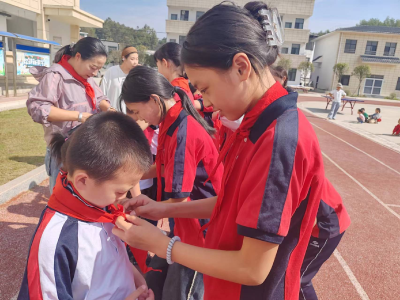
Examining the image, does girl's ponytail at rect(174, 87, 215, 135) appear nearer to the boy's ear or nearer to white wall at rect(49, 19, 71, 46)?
the boy's ear

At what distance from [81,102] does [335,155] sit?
7.17m

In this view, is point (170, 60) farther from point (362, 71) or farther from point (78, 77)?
point (362, 71)

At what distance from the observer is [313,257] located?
6.15 feet

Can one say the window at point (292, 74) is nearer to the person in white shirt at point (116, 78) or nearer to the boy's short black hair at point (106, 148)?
the person in white shirt at point (116, 78)

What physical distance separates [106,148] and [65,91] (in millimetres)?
2017

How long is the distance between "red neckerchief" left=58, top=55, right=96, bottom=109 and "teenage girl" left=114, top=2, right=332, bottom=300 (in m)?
2.27

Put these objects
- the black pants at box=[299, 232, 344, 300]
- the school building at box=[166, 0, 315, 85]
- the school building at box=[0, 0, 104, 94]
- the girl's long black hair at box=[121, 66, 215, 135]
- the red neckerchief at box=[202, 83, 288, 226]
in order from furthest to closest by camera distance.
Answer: the school building at box=[166, 0, 315, 85], the school building at box=[0, 0, 104, 94], the girl's long black hair at box=[121, 66, 215, 135], the black pants at box=[299, 232, 344, 300], the red neckerchief at box=[202, 83, 288, 226]

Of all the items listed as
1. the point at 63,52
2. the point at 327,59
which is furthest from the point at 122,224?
the point at 327,59

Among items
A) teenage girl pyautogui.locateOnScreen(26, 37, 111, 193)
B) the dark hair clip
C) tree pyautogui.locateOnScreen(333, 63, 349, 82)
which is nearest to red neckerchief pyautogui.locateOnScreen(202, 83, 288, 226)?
the dark hair clip

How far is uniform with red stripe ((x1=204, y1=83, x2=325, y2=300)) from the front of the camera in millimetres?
885

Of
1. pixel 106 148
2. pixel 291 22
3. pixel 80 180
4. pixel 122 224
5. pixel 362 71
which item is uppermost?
pixel 291 22

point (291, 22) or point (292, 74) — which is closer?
point (291, 22)

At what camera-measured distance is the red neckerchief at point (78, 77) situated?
300 centimetres

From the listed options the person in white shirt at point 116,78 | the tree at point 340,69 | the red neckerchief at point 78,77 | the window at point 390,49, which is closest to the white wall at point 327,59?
the tree at point 340,69
